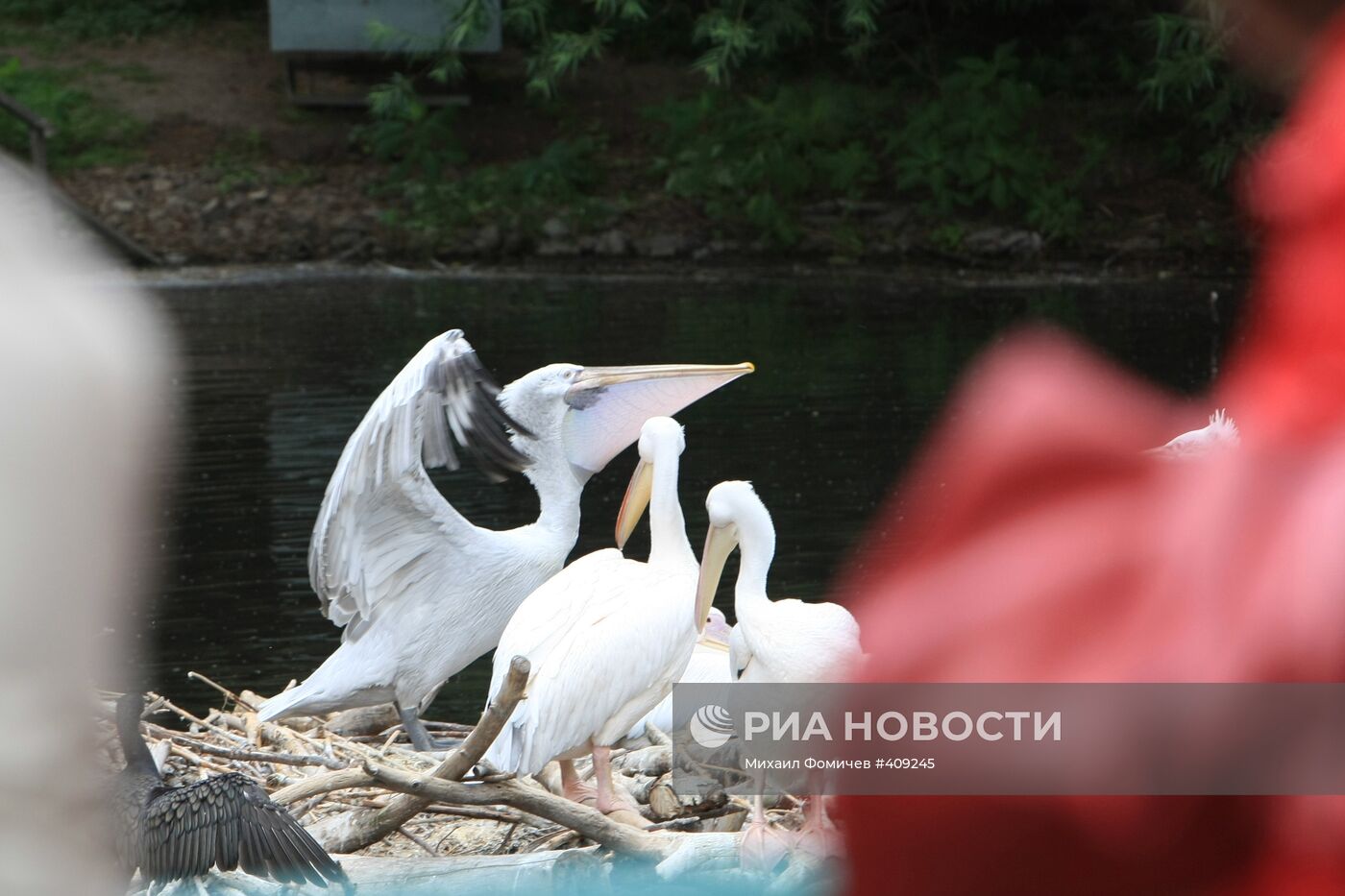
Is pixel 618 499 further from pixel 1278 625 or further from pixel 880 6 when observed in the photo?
pixel 880 6

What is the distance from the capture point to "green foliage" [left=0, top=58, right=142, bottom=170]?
17.2 metres

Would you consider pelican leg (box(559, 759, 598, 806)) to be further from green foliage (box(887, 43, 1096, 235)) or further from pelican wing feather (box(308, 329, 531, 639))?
green foliage (box(887, 43, 1096, 235))

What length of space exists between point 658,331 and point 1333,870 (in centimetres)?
1182

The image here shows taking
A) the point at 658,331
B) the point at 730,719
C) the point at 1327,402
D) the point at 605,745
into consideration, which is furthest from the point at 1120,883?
the point at 658,331

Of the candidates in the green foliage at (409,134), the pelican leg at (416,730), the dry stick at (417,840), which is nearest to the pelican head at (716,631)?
the pelican leg at (416,730)

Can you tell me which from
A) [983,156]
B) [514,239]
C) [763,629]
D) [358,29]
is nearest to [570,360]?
[514,239]

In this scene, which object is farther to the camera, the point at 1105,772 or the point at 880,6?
the point at 880,6

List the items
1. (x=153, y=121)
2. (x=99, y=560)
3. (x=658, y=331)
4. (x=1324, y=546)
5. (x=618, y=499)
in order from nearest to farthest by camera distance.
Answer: (x=1324, y=546) < (x=99, y=560) < (x=618, y=499) < (x=658, y=331) < (x=153, y=121)

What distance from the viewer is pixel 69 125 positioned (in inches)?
693

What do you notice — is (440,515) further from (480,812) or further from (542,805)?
(542,805)

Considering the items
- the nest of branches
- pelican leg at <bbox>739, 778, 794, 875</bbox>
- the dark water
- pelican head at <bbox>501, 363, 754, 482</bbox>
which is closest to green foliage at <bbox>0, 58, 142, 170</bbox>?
the dark water

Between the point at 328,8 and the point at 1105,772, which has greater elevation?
the point at 328,8

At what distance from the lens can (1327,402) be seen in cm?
49

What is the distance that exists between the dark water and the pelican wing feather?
1.48m
